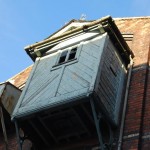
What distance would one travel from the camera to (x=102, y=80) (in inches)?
423

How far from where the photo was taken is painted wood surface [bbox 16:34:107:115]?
408 inches

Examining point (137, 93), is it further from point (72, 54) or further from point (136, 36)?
point (136, 36)

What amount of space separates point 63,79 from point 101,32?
2.07 meters

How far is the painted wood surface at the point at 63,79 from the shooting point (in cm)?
1035

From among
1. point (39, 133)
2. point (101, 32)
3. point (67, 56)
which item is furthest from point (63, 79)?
point (101, 32)

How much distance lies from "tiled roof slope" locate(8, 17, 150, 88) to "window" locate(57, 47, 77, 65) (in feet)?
5.99

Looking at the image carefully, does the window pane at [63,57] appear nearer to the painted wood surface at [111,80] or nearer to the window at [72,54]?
the window at [72,54]

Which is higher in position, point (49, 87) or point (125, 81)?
point (49, 87)

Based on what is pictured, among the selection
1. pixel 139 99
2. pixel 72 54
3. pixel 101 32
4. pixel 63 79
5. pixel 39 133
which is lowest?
pixel 139 99

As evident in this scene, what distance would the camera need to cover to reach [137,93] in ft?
36.6

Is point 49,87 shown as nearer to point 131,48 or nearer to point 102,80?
point 102,80

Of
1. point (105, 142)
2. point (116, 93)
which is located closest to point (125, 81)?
point (116, 93)

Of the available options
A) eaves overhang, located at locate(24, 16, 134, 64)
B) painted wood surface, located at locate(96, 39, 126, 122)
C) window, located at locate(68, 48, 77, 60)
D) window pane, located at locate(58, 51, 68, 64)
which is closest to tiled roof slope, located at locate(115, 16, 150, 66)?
eaves overhang, located at locate(24, 16, 134, 64)

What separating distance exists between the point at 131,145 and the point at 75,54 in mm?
3257
